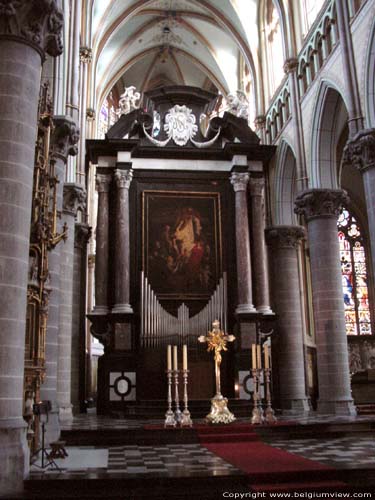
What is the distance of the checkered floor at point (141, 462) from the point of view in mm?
8609

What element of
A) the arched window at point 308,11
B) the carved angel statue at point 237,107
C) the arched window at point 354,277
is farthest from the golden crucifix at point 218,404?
the arched window at point 354,277

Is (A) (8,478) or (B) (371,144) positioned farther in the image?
(B) (371,144)

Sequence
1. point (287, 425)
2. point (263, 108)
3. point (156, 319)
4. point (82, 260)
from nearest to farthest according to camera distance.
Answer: point (287, 425)
point (156, 319)
point (82, 260)
point (263, 108)

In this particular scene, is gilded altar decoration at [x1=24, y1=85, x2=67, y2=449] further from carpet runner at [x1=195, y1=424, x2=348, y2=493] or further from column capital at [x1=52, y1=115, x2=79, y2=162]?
carpet runner at [x1=195, y1=424, x2=348, y2=493]

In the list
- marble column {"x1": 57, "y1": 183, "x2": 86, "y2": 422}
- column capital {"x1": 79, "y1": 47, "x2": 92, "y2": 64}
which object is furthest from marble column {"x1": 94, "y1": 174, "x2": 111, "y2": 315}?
column capital {"x1": 79, "y1": 47, "x2": 92, "y2": 64}

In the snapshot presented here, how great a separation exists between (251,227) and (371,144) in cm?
752

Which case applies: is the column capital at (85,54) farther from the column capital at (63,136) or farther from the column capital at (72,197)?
the column capital at (63,136)

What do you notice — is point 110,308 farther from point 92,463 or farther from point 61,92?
point 92,463

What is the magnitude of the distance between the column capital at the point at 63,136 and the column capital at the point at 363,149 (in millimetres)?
7061

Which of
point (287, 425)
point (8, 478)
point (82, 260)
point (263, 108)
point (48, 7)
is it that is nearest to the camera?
point (8, 478)

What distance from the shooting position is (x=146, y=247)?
21312mm

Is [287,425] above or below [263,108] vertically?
below

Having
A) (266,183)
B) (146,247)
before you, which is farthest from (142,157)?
(266,183)

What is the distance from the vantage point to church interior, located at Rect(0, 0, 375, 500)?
8750 millimetres
